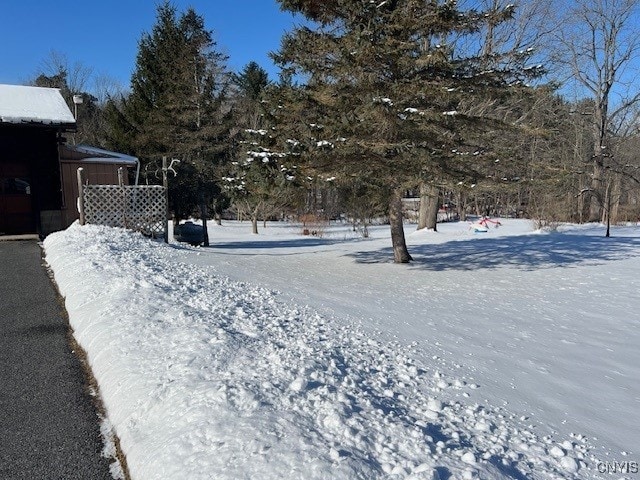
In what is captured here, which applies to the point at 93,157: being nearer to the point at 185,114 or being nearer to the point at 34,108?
the point at 34,108

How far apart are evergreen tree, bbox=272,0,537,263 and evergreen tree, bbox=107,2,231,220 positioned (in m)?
8.94

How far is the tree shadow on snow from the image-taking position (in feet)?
37.1

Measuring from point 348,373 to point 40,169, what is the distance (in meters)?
12.8

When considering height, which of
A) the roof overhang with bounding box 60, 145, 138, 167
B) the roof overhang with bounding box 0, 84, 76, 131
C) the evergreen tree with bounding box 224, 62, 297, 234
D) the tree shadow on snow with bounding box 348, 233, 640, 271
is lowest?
the tree shadow on snow with bounding box 348, 233, 640, 271

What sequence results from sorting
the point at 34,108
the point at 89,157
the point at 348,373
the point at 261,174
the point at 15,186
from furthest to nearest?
the point at 89,157
the point at 15,186
the point at 34,108
the point at 261,174
the point at 348,373

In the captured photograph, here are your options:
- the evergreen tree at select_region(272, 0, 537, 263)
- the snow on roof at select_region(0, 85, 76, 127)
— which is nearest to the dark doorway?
the snow on roof at select_region(0, 85, 76, 127)

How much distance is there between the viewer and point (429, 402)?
3061mm

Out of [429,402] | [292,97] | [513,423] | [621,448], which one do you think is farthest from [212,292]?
[292,97]

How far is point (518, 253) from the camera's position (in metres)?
13.1

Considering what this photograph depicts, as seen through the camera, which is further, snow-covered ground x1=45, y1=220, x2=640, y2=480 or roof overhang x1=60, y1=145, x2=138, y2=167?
roof overhang x1=60, y1=145, x2=138, y2=167

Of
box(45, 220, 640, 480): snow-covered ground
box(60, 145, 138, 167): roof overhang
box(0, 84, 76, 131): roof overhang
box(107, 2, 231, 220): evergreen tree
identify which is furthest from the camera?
box(107, 2, 231, 220): evergreen tree

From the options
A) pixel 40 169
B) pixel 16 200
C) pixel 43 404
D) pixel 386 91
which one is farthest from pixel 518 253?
pixel 16 200

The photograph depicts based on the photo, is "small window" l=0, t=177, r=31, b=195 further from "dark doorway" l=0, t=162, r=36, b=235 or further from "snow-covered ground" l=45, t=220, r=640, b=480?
"snow-covered ground" l=45, t=220, r=640, b=480

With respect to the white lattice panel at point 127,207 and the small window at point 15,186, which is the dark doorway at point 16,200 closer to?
the small window at point 15,186
